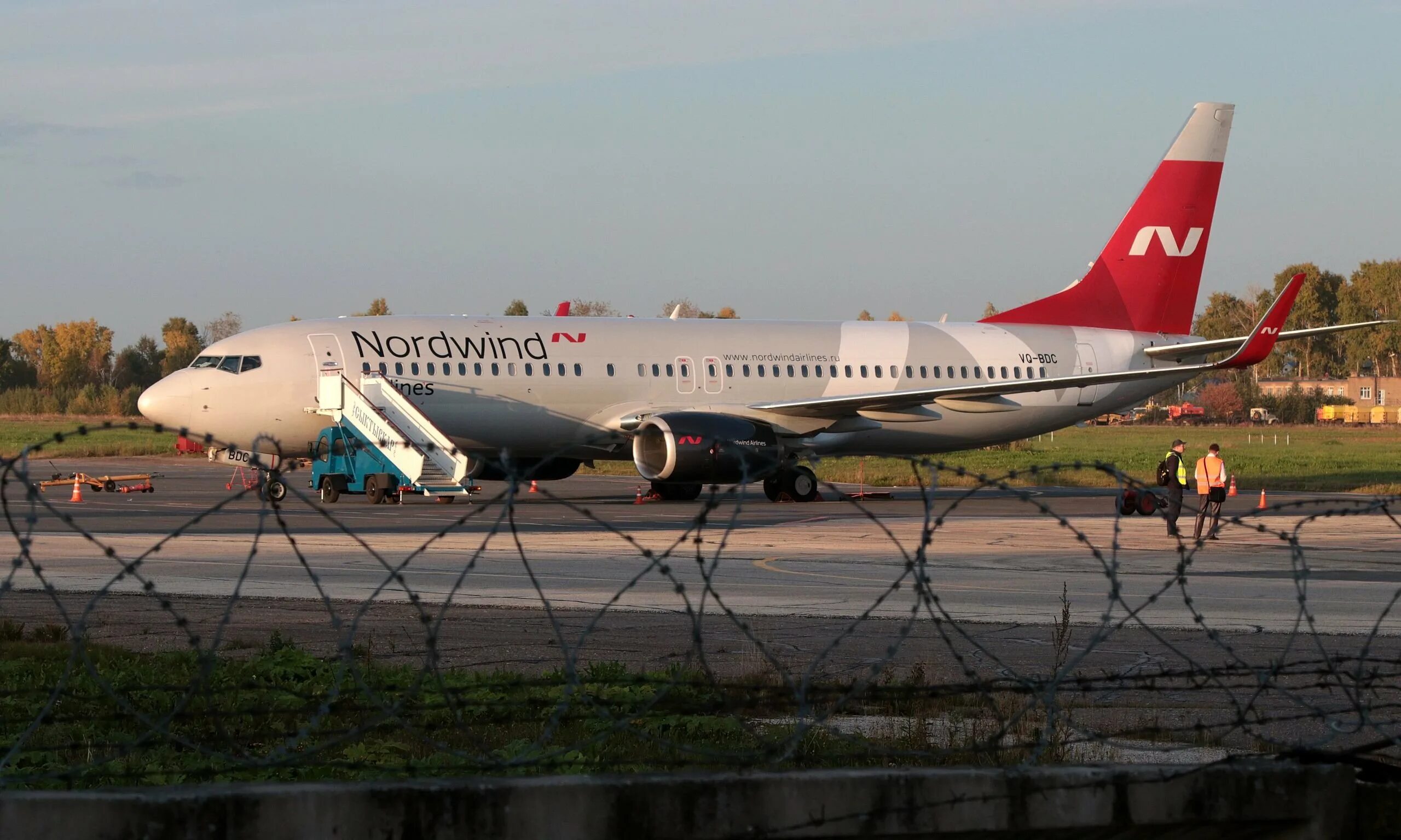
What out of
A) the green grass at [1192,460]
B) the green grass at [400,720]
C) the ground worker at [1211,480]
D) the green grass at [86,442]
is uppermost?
the ground worker at [1211,480]

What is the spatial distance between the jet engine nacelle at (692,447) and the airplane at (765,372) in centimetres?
4

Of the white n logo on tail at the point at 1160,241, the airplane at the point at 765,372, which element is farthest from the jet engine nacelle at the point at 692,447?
the white n logo on tail at the point at 1160,241

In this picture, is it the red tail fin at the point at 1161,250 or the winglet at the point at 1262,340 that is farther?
the red tail fin at the point at 1161,250

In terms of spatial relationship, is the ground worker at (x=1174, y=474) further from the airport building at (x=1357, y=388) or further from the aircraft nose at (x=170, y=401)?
the airport building at (x=1357, y=388)

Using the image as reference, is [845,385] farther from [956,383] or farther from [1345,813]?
[1345,813]

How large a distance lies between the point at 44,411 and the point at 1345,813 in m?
97.6

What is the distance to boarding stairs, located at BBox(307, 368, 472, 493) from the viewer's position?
26.9 m

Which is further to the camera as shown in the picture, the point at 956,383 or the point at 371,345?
the point at 956,383

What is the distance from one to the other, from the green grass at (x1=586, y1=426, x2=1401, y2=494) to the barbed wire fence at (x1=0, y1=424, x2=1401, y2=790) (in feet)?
4.59

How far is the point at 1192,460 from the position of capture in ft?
200

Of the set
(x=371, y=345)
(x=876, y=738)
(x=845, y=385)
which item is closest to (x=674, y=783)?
(x=876, y=738)

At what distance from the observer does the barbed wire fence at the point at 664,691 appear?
5.70 meters

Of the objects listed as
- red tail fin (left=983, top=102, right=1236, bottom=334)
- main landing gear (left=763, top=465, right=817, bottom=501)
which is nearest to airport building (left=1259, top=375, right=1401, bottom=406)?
red tail fin (left=983, top=102, right=1236, bottom=334)

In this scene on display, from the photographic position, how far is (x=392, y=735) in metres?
8.22
